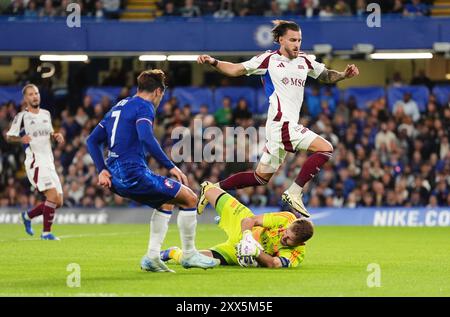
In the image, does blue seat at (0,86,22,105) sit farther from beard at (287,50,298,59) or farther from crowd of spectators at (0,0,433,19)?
beard at (287,50,298,59)

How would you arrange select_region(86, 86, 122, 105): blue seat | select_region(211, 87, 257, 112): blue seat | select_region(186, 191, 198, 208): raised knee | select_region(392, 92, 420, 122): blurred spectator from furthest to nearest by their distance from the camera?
select_region(86, 86, 122, 105): blue seat < select_region(211, 87, 257, 112): blue seat < select_region(392, 92, 420, 122): blurred spectator < select_region(186, 191, 198, 208): raised knee

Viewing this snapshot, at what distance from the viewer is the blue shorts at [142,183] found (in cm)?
1170

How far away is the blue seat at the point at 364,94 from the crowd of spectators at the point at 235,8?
203 cm

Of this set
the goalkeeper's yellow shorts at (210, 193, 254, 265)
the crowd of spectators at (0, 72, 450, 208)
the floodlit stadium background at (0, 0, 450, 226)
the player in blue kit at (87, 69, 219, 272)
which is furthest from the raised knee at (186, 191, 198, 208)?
the crowd of spectators at (0, 72, 450, 208)

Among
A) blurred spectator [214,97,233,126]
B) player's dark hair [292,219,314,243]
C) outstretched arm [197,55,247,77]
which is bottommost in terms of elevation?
blurred spectator [214,97,233,126]

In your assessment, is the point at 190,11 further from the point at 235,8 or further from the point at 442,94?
the point at 442,94

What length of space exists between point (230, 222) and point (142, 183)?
1.59 metres

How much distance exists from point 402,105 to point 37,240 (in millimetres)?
13132

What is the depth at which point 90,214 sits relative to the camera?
2708cm

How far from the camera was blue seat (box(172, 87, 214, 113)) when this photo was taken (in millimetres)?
29594

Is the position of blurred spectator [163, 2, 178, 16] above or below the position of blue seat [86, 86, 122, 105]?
above

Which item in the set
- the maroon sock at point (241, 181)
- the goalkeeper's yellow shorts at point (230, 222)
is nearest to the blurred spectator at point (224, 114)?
the maroon sock at point (241, 181)
